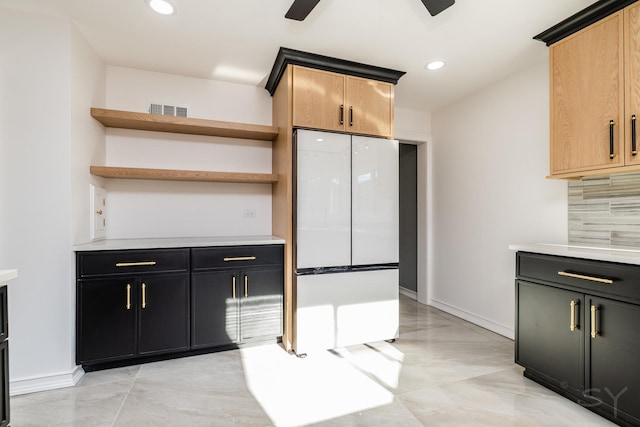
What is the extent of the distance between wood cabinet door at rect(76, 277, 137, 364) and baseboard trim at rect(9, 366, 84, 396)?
12 cm

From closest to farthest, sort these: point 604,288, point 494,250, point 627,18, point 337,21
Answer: point 604,288
point 627,18
point 337,21
point 494,250

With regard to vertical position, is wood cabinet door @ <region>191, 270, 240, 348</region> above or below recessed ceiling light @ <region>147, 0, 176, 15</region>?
below

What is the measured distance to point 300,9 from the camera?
198 centimetres

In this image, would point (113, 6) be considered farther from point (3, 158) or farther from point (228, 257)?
point (228, 257)

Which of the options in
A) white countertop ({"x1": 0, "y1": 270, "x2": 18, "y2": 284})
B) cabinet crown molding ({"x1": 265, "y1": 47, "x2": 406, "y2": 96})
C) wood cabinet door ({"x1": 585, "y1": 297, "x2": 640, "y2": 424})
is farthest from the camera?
cabinet crown molding ({"x1": 265, "y1": 47, "x2": 406, "y2": 96})

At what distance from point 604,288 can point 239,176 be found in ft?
8.87

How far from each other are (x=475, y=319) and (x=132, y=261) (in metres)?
3.33

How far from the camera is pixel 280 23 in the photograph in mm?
2297

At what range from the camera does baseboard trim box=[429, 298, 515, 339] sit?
305 cm

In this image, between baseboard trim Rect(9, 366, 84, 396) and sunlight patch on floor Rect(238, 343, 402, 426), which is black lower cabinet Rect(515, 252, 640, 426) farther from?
baseboard trim Rect(9, 366, 84, 396)

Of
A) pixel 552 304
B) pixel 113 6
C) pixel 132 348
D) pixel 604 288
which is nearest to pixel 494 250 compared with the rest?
pixel 552 304

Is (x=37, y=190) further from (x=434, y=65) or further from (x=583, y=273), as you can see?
(x=583, y=273)

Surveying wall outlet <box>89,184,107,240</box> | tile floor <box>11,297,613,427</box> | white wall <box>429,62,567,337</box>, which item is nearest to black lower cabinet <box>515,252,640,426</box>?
tile floor <box>11,297,613,427</box>

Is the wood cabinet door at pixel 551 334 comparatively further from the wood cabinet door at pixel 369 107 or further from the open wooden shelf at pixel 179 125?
the open wooden shelf at pixel 179 125
